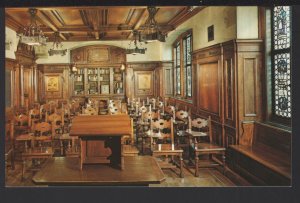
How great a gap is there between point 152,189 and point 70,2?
105 inches

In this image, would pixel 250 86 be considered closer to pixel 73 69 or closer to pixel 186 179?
pixel 186 179

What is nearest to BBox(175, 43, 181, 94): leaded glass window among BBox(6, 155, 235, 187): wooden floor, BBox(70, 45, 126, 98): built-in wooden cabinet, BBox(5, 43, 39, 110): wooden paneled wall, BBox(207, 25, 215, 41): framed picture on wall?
BBox(70, 45, 126, 98): built-in wooden cabinet

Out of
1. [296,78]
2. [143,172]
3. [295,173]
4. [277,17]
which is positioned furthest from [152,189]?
[277,17]

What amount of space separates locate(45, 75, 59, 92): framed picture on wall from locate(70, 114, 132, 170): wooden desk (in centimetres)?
1078

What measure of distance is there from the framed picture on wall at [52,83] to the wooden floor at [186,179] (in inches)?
319

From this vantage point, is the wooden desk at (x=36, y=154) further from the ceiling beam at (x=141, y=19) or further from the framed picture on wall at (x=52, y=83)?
the framed picture on wall at (x=52, y=83)

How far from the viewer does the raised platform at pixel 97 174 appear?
11.9 feet

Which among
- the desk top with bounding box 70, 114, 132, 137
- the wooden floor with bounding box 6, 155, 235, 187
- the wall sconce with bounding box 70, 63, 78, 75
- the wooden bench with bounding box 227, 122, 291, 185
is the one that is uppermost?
the wall sconce with bounding box 70, 63, 78, 75

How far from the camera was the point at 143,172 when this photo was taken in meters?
3.94

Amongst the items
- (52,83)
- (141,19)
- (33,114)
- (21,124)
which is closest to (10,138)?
(21,124)

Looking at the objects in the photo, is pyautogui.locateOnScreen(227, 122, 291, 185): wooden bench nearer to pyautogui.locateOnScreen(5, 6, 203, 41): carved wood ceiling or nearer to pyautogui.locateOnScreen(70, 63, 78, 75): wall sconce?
pyautogui.locateOnScreen(5, 6, 203, 41): carved wood ceiling

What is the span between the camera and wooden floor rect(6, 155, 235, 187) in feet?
19.1

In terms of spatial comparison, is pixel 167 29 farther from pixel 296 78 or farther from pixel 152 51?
pixel 296 78

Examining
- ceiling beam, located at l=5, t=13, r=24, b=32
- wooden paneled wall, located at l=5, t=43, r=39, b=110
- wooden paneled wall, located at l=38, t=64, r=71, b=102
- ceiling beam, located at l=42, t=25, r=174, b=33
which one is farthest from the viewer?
wooden paneled wall, located at l=38, t=64, r=71, b=102
